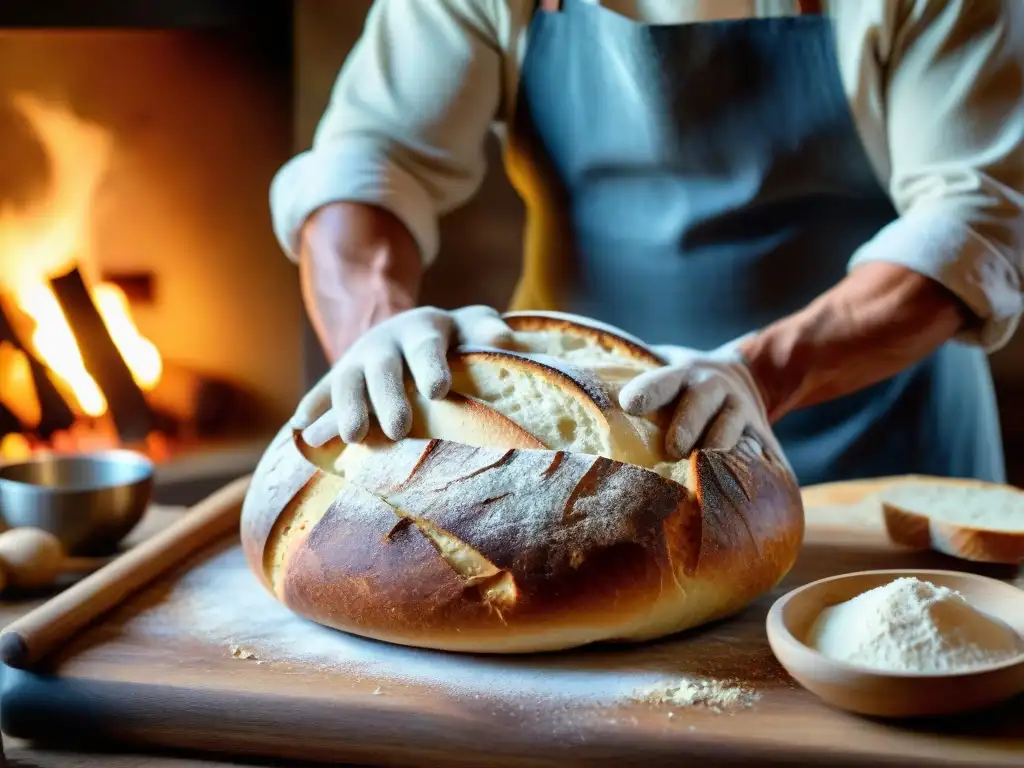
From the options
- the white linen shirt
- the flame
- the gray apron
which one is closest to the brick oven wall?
the flame

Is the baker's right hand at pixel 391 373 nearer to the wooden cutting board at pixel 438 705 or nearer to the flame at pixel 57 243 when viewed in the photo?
the wooden cutting board at pixel 438 705

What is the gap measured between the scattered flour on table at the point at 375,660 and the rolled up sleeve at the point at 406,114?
85 cm

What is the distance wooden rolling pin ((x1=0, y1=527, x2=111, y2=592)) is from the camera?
1.29 metres

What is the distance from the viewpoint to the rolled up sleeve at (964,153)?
1.57 meters

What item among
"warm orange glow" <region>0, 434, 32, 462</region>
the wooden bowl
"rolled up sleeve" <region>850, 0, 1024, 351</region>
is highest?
"rolled up sleeve" <region>850, 0, 1024, 351</region>

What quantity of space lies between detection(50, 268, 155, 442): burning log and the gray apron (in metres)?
1.35

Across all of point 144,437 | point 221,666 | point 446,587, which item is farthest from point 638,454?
point 144,437

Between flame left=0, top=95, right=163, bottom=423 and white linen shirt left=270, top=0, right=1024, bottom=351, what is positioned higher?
white linen shirt left=270, top=0, right=1024, bottom=351

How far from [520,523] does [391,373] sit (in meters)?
0.27

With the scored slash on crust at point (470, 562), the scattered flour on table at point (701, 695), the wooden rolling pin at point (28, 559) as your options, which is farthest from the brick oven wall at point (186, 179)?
the scattered flour on table at point (701, 695)

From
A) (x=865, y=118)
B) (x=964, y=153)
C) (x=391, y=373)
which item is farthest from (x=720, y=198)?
(x=391, y=373)

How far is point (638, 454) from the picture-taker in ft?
3.72

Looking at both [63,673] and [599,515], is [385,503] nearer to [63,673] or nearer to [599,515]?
[599,515]

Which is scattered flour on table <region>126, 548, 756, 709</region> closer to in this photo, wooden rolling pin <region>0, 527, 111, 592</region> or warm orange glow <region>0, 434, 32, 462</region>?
wooden rolling pin <region>0, 527, 111, 592</region>
